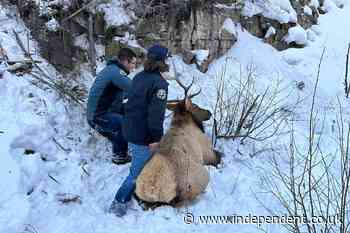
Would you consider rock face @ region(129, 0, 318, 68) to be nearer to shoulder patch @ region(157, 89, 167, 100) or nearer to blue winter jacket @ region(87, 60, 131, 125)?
blue winter jacket @ region(87, 60, 131, 125)

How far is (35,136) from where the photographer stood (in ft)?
21.5

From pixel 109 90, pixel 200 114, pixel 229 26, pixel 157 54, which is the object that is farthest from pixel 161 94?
pixel 229 26

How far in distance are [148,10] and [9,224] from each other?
5.09 meters

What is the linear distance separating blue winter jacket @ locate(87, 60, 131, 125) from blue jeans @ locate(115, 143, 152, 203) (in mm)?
1073

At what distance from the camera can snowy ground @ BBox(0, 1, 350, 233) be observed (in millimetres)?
5270

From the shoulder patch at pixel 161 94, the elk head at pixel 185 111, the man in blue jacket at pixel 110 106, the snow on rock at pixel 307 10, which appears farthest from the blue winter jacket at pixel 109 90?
the snow on rock at pixel 307 10

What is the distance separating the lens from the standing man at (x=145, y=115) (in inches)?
202

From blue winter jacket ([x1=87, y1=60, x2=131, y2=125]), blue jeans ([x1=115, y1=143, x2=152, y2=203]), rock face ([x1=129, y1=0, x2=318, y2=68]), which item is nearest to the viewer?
blue jeans ([x1=115, y1=143, x2=152, y2=203])

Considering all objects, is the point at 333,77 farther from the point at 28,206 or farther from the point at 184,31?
the point at 28,206

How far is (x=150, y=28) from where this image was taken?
30.3ft

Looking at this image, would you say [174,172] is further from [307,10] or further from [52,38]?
[307,10]

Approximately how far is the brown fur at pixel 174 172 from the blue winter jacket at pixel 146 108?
27 cm

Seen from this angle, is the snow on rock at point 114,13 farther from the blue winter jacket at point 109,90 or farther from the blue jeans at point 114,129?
the blue jeans at point 114,129

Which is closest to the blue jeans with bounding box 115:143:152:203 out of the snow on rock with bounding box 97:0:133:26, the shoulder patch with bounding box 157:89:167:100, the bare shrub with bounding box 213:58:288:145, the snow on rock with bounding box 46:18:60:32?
the shoulder patch with bounding box 157:89:167:100
